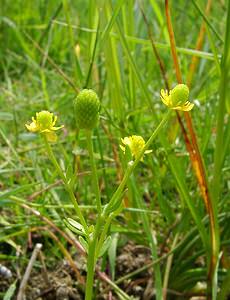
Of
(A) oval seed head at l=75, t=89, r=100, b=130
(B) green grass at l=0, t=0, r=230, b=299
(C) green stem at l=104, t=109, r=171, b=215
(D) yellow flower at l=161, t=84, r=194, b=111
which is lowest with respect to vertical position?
(B) green grass at l=0, t=0, r=230, b=299

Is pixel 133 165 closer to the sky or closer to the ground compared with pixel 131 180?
closer to the sky

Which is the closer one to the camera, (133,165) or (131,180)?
(133,165)

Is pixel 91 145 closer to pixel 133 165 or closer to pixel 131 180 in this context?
pixel 133 165

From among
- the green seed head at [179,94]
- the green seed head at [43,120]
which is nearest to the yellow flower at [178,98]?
the green seed head at [179,94]

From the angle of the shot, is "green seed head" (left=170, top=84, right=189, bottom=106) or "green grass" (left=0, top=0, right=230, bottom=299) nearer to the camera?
"green seed head" (left=170, top=84, right=189, bottom=106)

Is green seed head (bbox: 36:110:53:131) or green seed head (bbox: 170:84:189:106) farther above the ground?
green seed head (bbox: 170:84:189:106)

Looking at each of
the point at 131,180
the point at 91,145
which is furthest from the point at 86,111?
the point at 131,180

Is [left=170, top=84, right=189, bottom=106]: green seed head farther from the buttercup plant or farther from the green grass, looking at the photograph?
the green grass

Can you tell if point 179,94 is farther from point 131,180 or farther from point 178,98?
point 131,180

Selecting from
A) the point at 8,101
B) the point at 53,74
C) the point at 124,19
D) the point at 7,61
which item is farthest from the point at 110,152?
the point at 7,61

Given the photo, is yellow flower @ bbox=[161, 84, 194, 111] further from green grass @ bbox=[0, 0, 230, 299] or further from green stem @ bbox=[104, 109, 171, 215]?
green grass @ bbox=[0, 0, 230, 299]

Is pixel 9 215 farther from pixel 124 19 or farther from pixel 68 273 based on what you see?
pixel 124 19

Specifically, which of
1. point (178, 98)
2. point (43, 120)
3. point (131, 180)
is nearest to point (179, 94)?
point (178, 98)

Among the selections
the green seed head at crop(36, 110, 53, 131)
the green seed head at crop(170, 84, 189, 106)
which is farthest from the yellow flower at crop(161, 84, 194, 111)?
the green seed head at crop(36, 110, 53, 131)
